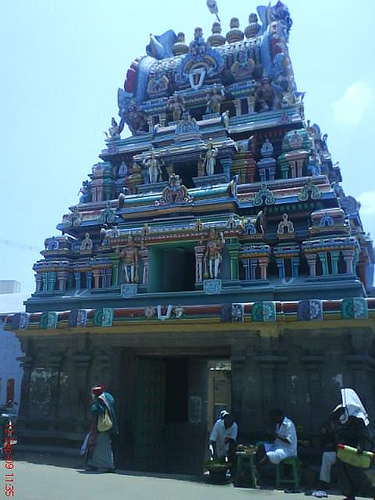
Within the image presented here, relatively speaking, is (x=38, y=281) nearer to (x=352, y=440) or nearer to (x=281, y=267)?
(x=281, y=267)

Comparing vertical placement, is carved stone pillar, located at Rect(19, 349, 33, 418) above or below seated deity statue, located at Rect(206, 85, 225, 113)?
below

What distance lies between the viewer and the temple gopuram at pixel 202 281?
1180cm

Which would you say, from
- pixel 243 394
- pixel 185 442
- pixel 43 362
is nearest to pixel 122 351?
pixel 43 362

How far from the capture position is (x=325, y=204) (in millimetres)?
14297

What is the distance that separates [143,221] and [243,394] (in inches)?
232

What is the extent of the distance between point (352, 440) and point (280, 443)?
7.72 ft

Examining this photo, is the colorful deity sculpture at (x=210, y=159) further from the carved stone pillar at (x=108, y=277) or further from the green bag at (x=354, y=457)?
the green bag at (x=354, y=457)

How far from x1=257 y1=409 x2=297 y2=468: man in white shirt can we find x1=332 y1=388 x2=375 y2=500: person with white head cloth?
1.92 meters

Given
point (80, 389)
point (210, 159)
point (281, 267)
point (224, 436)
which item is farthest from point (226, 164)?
point (224, 436)

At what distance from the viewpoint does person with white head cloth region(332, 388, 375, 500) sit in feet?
24.1

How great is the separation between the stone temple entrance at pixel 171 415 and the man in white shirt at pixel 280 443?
16.8 feet

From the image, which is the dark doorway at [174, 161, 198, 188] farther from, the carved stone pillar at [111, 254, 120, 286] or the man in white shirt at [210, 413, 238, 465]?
the man in white shirt at [210, 413, 238, 465]

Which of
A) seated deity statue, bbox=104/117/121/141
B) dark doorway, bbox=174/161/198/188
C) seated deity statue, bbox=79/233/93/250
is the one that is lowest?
seated deity statue, bbox=79/233/93/250

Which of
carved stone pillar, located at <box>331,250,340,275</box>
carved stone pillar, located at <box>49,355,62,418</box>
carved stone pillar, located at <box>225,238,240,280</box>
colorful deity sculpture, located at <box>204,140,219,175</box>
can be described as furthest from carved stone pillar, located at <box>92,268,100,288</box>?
carved stone pillar, located at <box>331,250,340,275</box>
